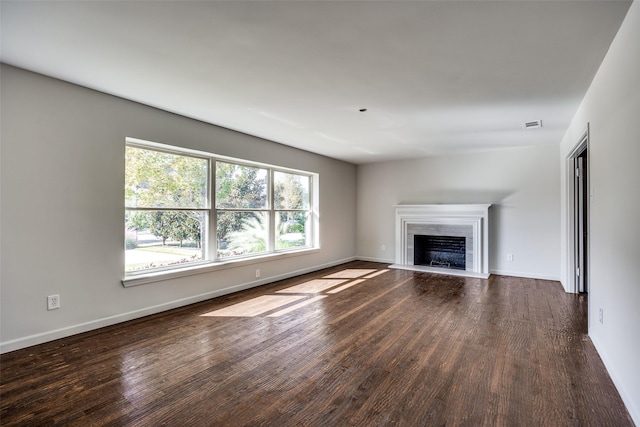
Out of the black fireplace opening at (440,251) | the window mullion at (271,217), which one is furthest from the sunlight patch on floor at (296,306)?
the black fireplace opening at (440,251)

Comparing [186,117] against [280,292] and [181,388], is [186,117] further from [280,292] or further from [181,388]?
[181,388]

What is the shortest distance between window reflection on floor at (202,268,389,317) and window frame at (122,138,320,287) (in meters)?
0.64

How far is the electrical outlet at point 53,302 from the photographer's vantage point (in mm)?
2807

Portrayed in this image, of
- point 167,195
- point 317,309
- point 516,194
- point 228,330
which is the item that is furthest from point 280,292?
point 516,194

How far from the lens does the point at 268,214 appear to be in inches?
207

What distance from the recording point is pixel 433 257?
658 cm

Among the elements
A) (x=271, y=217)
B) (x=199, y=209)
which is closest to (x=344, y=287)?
(x=271, y=217)

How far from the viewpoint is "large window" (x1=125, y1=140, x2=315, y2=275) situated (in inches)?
140

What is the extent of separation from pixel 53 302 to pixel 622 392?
4.43m

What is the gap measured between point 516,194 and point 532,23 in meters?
4.35

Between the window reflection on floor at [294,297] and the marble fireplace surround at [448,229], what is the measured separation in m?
1.08

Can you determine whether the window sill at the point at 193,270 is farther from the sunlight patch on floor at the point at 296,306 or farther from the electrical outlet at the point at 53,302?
the sunlight patch on floor at the point at 296,306

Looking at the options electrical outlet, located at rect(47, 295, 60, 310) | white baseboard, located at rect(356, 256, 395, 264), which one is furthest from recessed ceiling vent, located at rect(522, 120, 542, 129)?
electrical outlet, located at rect(47, 295, 60, 310)

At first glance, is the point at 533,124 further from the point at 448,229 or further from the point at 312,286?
the point at 312,286
